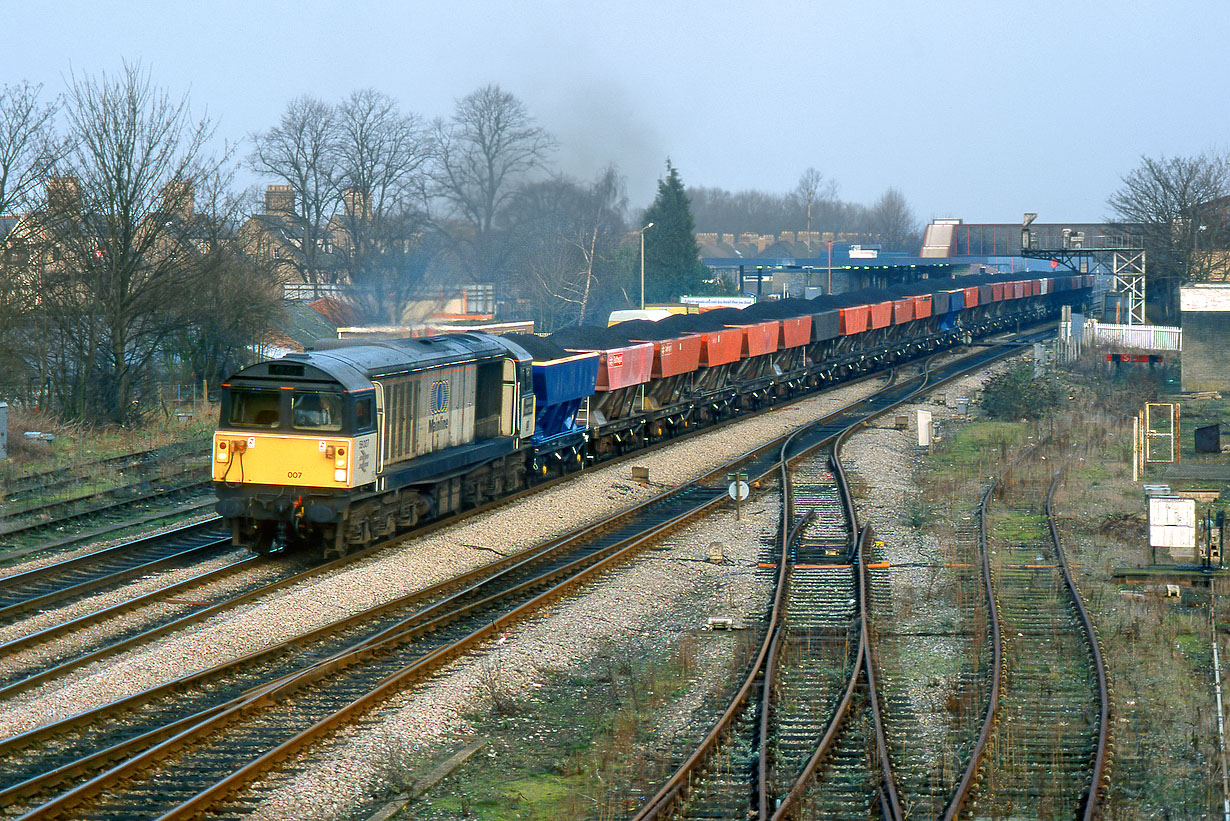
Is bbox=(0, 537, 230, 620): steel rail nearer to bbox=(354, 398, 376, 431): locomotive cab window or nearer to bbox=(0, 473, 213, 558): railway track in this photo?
bbox=(0, 473, 213, 558): railway track

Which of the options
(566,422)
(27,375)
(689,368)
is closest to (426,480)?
(566,422)

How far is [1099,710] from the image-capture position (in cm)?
1170

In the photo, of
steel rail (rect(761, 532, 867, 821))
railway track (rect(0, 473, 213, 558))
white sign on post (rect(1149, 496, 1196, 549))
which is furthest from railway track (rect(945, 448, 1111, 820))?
railway track (rect(0, 473, 213, 558))

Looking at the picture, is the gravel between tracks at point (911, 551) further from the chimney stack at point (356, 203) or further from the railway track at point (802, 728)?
the chimney stack at point (356, 203)

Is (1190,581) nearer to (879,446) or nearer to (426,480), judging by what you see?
(426,480)

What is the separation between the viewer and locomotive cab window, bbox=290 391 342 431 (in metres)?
17.1

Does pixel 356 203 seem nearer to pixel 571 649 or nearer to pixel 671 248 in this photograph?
pixel 671 248

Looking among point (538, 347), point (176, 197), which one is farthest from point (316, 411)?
point (176, 197)

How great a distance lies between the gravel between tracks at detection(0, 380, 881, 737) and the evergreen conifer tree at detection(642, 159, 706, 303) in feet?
165

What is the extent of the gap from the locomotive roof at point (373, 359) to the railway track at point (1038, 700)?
30.3 ft

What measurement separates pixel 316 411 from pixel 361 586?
2649 mm

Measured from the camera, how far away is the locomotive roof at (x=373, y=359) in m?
17.2

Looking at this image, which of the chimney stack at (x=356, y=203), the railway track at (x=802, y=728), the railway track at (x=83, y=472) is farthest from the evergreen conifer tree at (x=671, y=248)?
the railway track at (x=802, y=728)

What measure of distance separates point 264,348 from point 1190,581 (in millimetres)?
31695
